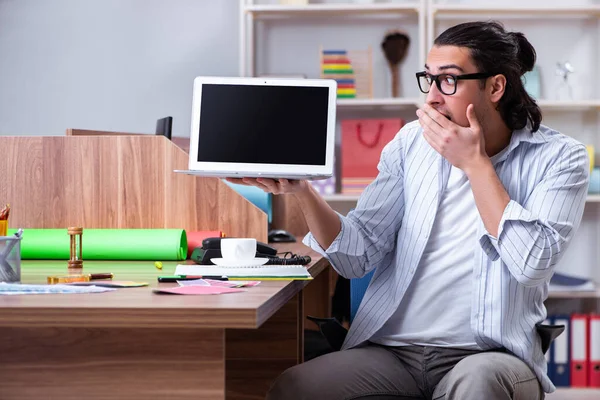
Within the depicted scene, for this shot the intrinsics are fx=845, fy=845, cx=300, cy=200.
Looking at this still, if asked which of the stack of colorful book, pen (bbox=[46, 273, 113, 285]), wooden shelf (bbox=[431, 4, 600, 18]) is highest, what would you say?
wooden shelf (bbox=[431, 4, 600, 18])

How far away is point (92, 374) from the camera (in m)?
1.22

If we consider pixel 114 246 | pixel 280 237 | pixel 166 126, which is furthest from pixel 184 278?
pixel 280 237

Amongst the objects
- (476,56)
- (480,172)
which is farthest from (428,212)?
(476,56)

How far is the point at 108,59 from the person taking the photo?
13.5 ft

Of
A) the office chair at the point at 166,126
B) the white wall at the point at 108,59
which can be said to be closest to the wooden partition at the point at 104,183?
the office chair at the point at 166,126

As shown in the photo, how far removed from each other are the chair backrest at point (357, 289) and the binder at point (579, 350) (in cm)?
192

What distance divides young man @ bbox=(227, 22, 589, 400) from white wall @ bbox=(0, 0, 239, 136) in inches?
94.3

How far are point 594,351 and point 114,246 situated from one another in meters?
2.40

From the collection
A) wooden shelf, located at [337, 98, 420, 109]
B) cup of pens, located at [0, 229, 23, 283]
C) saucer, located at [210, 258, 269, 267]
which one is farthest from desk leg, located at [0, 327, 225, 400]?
wooden shelf, located at [337, 98, 420, 109]

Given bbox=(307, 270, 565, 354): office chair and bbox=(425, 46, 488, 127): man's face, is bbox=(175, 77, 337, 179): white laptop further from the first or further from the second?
bbox=(307, 270, 565, 354): office chair

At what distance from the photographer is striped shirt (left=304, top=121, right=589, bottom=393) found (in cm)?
155

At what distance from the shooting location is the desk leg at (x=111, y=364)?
121 cm

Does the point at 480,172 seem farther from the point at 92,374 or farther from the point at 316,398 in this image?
the point at 92,374

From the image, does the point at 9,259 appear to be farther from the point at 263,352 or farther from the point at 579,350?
the point at 579,350
